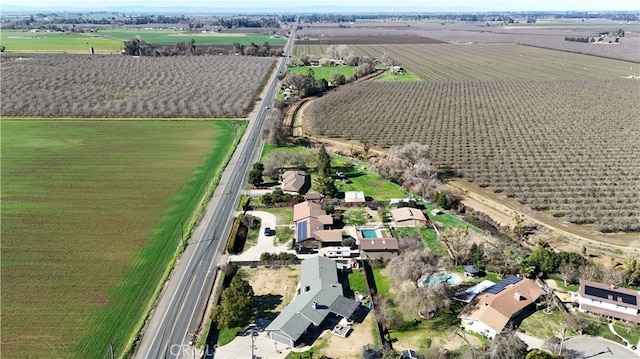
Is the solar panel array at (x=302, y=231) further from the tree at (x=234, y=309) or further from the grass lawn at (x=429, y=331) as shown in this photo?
the grass lawn at (x=429, y=331)

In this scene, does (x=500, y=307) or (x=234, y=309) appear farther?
(x=500, y=307)

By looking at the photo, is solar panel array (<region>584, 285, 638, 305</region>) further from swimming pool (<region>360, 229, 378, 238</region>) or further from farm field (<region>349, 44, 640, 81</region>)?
farm field (<region>349, 44, 640, 81</region>)

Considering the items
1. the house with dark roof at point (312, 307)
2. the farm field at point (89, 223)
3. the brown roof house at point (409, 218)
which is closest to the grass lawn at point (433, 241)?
the brown roof house at point (409, 218)

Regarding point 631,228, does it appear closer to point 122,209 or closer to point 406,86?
point 122,209

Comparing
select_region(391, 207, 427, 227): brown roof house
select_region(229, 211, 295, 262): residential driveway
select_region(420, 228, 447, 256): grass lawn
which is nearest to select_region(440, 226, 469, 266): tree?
select_region(420, 228, 447, 256): grass lawn

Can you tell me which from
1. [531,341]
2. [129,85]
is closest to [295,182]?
[531,341]

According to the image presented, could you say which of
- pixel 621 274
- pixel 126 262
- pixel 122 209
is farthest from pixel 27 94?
pixel 621 274

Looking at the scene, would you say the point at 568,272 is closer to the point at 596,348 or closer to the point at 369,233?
the point at 596,348
